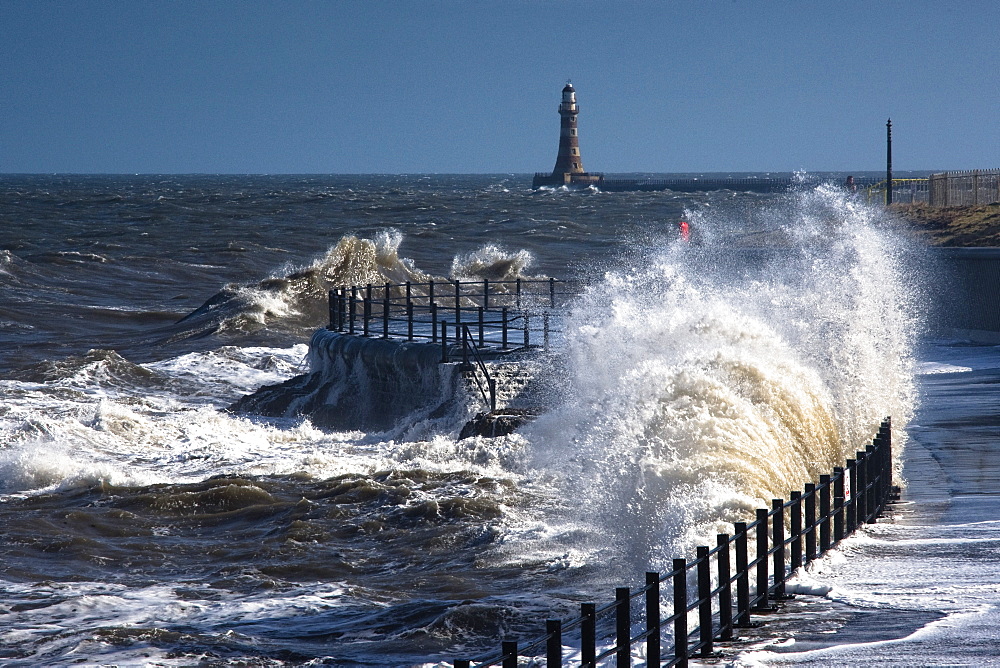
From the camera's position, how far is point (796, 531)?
7.86m

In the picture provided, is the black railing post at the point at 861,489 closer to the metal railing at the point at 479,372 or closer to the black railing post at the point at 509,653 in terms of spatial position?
the black railing post at the point at 509,653

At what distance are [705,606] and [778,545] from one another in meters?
1.08

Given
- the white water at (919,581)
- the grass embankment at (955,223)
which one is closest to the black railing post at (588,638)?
the white water at (919,581)

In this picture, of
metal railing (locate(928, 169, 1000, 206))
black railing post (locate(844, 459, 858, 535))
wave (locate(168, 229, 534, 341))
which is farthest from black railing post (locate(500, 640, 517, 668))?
metal railing (locate(928, 169, 1000, 206))

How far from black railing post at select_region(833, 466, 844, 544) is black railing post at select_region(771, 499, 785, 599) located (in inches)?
53.7

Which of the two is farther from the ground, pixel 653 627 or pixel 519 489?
pixel 653 627

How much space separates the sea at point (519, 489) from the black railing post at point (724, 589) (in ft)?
0.50

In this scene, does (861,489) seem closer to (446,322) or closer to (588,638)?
(588,638)

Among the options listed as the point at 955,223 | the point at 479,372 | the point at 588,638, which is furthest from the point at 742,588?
the point at 955,223

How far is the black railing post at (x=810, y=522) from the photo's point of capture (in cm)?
803

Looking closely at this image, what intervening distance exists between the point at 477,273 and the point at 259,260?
13.9 metres

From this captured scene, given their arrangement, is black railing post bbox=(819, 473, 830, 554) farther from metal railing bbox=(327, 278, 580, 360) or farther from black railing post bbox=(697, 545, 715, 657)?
metal railing bbox=(327, 278, 580, 360)

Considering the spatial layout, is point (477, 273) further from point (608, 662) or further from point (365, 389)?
point (608, 662)

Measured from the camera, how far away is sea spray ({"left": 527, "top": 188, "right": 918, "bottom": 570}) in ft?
32.2
